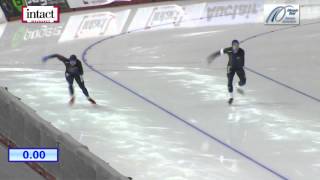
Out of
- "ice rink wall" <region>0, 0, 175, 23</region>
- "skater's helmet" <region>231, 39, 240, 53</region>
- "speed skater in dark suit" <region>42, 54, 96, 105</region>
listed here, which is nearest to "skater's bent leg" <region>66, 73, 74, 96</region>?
"speed skater in dark suit" <region>42, 54, 96, 105</region>

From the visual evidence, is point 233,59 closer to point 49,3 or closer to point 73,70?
point 73,70

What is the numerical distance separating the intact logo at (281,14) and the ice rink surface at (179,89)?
442 millimetres

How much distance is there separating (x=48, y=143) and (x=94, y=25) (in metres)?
12.2

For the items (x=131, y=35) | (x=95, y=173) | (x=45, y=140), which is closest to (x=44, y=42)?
(x=131, y=35)

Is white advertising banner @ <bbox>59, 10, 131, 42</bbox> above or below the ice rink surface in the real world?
above

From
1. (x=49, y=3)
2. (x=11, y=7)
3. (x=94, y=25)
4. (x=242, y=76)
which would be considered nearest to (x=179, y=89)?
(x=242, y=76)

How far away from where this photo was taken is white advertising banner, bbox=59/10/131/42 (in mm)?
18984

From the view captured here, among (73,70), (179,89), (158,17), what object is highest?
(158,17)

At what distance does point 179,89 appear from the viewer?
13375mm

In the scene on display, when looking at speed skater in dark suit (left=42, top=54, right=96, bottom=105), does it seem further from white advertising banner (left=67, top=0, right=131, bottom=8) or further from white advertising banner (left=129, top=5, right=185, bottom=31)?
white advertising banner (left=67, top=0, right=131, bottom=8)

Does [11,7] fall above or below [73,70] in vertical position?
above

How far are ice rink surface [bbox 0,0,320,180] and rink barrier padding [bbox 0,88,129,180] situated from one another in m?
0.98

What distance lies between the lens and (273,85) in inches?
539

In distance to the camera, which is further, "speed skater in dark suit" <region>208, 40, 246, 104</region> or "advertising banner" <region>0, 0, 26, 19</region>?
"advertising banner" <region>0, 0, 26, 19</region>
